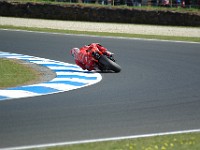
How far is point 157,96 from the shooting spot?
1152cm

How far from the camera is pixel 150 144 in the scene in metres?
7.97

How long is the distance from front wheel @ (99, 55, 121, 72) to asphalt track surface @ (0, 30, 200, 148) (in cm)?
24

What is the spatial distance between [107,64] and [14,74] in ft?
6.84

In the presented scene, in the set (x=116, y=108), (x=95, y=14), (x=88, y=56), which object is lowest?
(x=95, y=14)

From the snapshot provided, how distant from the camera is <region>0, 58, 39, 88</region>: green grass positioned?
13.1 m

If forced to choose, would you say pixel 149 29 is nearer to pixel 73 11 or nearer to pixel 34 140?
pixel 73 11

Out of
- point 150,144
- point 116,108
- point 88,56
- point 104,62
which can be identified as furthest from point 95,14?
point 150,144

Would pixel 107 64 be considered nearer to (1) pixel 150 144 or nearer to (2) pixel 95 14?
(1) pixel 150 144

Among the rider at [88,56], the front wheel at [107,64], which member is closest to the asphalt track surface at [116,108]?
the front wheel at [107,64]

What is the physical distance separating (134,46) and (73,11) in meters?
11.1

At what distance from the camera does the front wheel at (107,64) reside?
14883mm

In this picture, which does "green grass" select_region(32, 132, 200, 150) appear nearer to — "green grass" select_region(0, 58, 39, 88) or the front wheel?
"green grass" select_region(0, 58, 39, 88)

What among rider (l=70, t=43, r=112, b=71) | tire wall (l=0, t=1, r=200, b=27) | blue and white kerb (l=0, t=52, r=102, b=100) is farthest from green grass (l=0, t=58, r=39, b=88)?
tire wall (l=0, t=1, r=200, b=27)

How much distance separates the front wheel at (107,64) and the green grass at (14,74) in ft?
4.94
